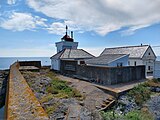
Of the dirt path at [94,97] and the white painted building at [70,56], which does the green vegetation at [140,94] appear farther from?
the white painted building at [70,56]

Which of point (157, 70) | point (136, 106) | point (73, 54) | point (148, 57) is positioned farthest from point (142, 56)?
point (136, 106)

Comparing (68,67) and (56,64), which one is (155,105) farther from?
(56,64)

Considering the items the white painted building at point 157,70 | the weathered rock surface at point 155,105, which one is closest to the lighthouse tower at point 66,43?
the white painted building at point 157,70

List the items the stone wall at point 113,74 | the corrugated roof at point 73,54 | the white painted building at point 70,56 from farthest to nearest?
the corrugated roof at point 73,54 < the white painted building at point 70,56 < the stone wall at point 113,74

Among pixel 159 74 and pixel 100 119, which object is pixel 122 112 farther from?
pixel 159 74

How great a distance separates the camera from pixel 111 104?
11.6m

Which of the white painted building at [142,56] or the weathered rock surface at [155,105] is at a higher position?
the white painted building at [142,56]

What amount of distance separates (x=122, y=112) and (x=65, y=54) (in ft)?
55.4

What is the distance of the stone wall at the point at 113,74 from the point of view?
16.0m

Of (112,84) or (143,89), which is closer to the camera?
(143,89)

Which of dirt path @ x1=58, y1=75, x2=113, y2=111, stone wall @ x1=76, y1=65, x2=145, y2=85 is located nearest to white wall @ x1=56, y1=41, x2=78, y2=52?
stone wall @ x1=76, y1=65, x2=145, y2=85

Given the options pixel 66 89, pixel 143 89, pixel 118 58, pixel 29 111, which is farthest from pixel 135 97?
pixel 29 111

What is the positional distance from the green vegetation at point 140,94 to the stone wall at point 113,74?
253 centimetres

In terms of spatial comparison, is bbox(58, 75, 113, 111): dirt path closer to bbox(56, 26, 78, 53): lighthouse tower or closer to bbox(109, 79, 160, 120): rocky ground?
A: bbox(109, 79, 160, 120): rocky ground
